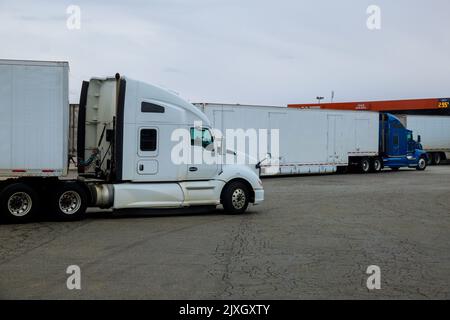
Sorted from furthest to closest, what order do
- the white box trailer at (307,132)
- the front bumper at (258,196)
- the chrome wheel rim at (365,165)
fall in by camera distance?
the chrome wheel rim at (365,165)
the white box trailer at (307,132)
the front bumper at (258,196)

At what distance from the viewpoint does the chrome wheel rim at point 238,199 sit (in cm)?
1548

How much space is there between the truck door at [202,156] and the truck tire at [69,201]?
2697 millimetres

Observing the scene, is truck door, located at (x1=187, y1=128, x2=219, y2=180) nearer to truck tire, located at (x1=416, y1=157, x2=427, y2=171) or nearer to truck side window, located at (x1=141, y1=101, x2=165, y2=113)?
truck side window, located at (x1=141, y1=101, x2=165, y2=113)

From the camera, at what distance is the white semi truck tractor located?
13117 millimetres

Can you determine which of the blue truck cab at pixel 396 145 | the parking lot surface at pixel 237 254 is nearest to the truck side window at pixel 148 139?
the parking lot surface at pixel 237 254

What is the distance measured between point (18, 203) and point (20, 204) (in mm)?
47

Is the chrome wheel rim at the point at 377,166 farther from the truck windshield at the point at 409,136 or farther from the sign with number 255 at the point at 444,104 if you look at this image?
the sign with number 255 at the point at 444,104

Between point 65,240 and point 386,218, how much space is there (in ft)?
25.4

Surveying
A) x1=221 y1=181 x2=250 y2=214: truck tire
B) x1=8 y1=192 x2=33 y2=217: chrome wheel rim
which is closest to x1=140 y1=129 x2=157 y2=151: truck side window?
x1=221 y1=181 x2=250 y2=214: truck tire

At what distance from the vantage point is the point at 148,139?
14.7m

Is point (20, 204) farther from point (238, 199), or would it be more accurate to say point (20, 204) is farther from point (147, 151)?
point (238, 199)

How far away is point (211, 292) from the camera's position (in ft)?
23.1
